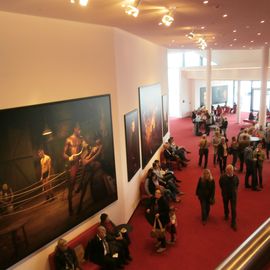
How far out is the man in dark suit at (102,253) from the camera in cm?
621

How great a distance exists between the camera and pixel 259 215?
848 cm

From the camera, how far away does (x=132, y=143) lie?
8938 millimetres

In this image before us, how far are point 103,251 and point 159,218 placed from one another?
1.51 meters

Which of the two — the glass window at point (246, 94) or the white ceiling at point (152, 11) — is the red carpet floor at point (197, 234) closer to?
the white ceiling at point (152, 11)

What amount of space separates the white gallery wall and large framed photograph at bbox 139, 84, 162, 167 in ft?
2.51

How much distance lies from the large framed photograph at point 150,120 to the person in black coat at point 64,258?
4847 millimetres

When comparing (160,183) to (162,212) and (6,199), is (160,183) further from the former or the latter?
(6,199)

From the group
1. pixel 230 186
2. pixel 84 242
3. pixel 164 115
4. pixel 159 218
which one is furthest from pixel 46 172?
pixel 164 115

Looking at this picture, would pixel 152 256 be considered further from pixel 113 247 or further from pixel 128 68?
pixel 128 68

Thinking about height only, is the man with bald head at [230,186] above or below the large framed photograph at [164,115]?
below

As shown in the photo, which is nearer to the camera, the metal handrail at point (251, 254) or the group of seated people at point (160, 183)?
the metal handrail at point (251, 254)

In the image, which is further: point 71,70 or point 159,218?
point 159,218

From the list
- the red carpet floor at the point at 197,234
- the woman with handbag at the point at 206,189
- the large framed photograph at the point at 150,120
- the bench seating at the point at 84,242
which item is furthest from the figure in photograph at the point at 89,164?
the large framed photograph at the point at 150,120

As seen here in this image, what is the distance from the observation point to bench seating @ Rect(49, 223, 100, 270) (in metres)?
5.78
